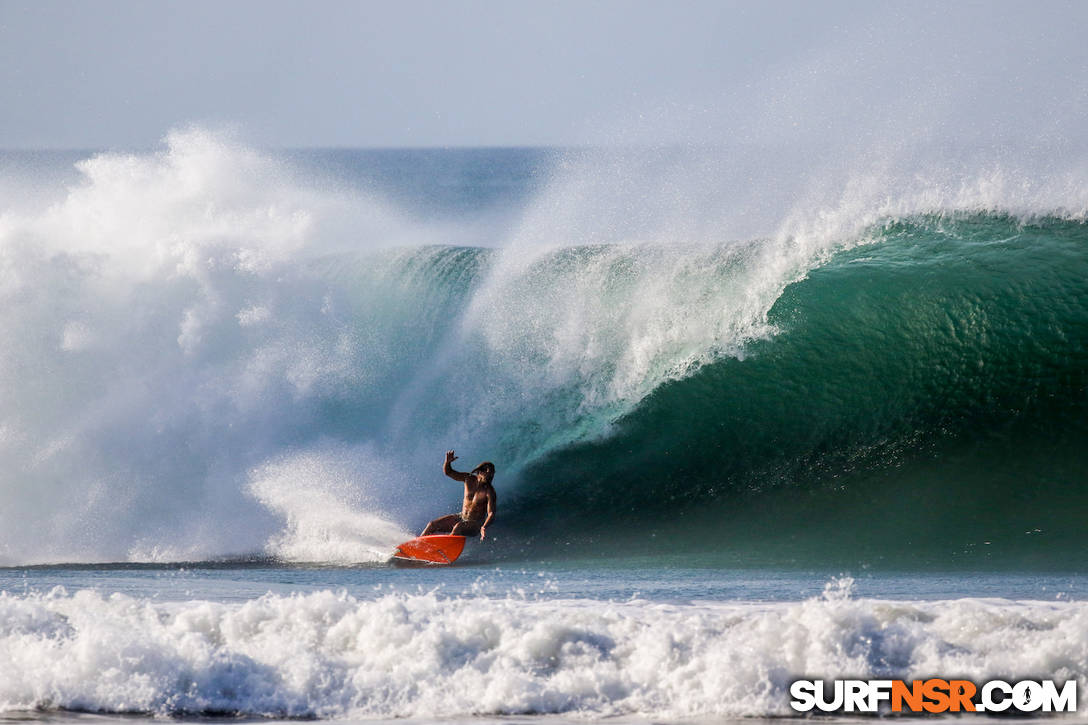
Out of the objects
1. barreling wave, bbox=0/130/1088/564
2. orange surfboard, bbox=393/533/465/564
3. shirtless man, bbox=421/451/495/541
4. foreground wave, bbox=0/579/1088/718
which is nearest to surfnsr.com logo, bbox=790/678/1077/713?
foreground wave, bbox=0/579/1088/718

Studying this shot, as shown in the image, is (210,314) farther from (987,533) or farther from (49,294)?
(987,533)

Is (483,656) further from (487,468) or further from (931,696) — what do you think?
(487,468)

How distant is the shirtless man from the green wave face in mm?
703

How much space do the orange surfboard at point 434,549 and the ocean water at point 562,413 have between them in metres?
0.27

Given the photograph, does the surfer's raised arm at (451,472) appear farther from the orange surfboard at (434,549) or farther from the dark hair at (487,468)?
the orange surfboard at (434,549)

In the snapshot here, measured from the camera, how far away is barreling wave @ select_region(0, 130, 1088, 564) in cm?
1031

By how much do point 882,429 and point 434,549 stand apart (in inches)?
168

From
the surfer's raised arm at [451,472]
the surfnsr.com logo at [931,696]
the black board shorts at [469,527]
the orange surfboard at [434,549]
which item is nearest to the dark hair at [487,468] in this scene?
the surfer's raised arm at [451,472]

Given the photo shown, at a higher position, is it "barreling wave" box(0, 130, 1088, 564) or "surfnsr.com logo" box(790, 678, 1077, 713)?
"barreling wave" box(0, 130, 1088, 564)

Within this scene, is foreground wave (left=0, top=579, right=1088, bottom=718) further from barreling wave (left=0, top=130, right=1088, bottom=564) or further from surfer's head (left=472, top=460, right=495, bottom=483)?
surfer's head (left=472, top=460, right=495, bottom=483)

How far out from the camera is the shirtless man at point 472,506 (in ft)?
32.6

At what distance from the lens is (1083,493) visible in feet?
32.1

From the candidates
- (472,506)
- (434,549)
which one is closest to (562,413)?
(472,506)

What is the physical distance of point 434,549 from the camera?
31.6 ft
